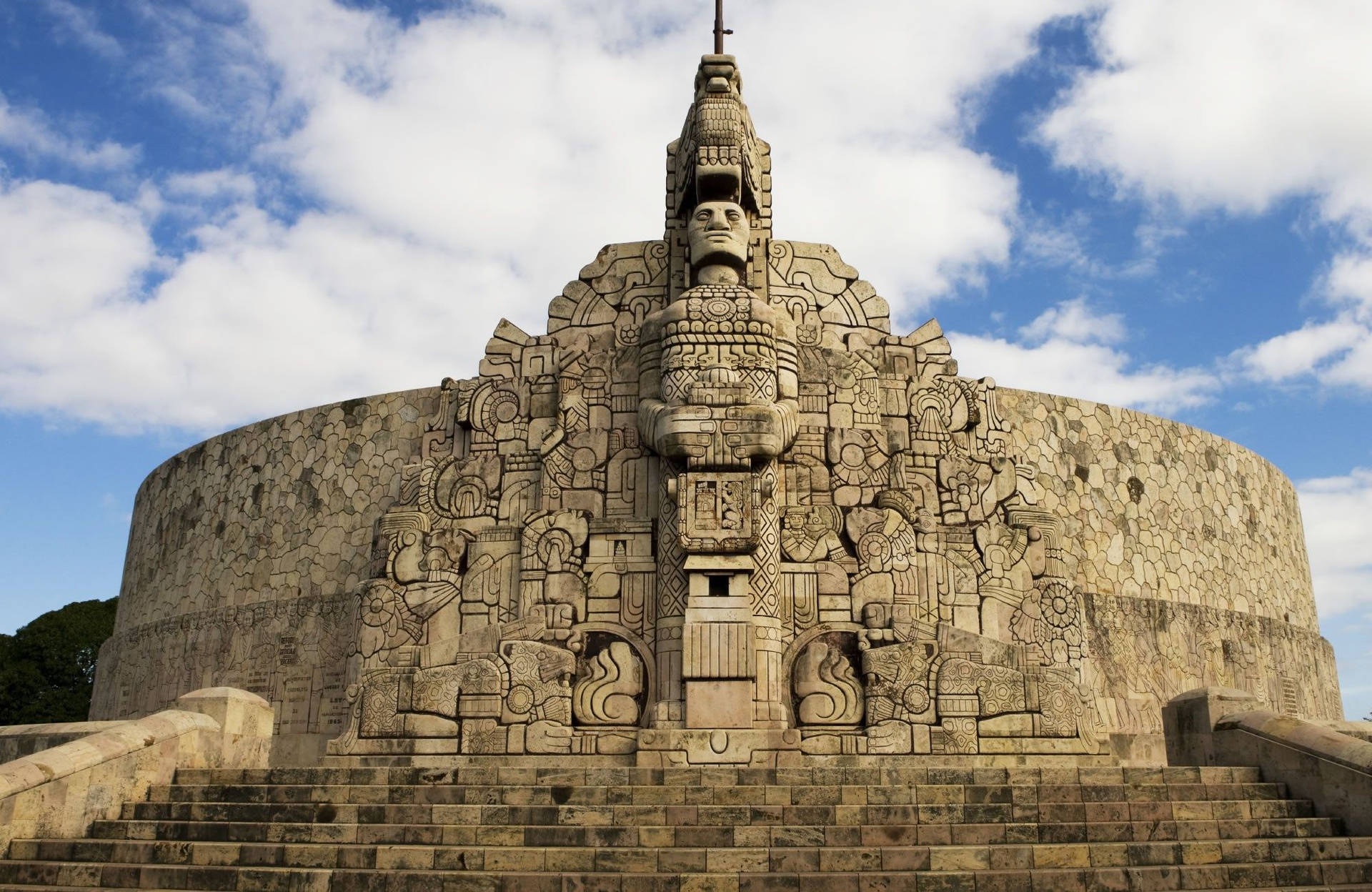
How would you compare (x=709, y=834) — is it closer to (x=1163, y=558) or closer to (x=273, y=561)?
(x=273, y=561)

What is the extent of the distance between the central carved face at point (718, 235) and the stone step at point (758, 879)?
5871 millimetres

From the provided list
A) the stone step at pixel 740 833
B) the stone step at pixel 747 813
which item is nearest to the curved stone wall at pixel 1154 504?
the stone step at pixel 747 813

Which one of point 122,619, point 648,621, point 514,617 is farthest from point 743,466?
point 122,619

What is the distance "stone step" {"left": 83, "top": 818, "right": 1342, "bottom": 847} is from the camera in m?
6.51

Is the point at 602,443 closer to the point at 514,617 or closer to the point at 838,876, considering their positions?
the point at 514,617

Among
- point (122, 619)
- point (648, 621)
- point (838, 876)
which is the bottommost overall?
point (838, 876)

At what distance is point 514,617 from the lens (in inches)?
390

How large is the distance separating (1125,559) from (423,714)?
9.10m

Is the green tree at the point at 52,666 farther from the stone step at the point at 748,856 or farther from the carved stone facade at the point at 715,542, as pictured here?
the stone step at the point at 748,856

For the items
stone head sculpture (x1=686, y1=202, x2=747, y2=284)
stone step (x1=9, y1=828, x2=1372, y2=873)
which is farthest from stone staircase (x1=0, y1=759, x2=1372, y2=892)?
stone head sculpture (x1=686, y1=202, x2=747, y2=284)

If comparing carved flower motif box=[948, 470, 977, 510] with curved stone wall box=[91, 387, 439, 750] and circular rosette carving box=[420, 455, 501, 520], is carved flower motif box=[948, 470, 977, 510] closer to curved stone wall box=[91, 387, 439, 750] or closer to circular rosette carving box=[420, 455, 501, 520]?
circular rosette carving box=[420, 455, 501, 520]

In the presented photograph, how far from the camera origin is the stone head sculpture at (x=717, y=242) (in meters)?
10.5

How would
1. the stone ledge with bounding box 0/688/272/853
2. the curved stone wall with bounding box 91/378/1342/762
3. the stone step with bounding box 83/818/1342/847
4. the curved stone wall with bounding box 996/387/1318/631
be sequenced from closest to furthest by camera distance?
the stone step with bounding box 83/818/1342/847 → the stone ledge with bounding box 0/688/272/853 → the curved stone wall with bounding box 91/378/1342/762 → the curved stone wall with bounding box 996/387/1318/631

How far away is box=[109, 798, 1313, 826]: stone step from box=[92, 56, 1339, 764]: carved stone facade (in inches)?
78.4
